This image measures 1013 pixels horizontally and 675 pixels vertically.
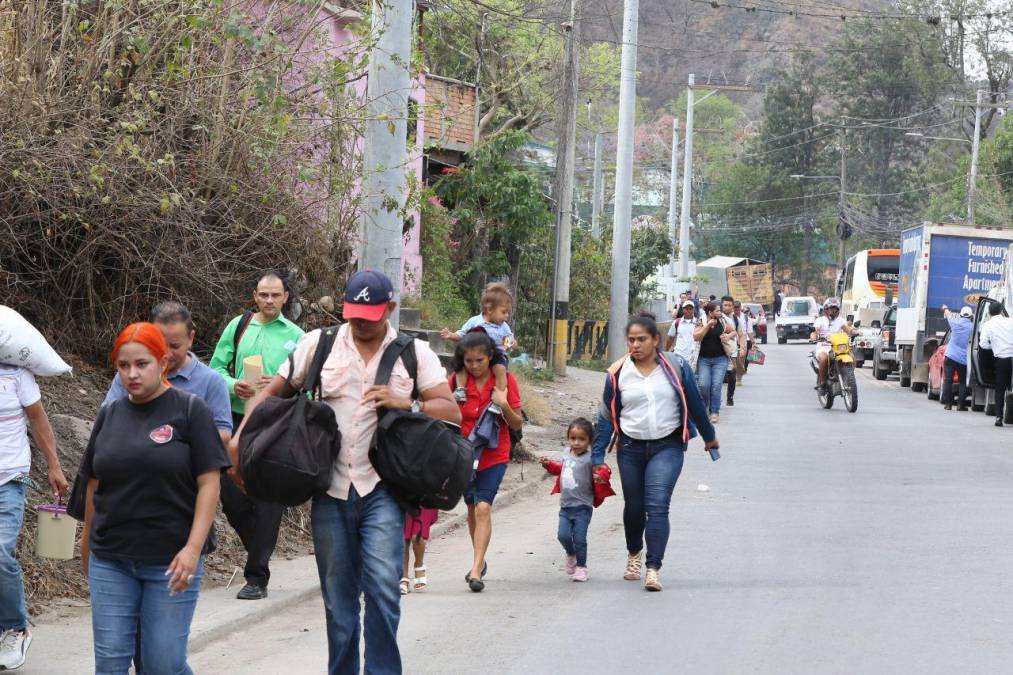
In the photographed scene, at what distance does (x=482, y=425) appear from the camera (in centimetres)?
889

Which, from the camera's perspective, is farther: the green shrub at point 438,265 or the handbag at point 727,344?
the green shrub at point 438,265

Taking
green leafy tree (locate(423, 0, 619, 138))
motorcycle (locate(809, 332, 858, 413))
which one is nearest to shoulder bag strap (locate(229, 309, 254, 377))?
motorcycle (locate(809, 332, 858, 413))

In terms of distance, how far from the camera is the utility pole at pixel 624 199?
28250 mm

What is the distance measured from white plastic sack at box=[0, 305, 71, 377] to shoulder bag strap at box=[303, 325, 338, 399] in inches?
59.2

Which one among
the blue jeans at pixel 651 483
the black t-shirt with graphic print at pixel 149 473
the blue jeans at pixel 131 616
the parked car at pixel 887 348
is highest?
the black t-shirt with graphic print at pixel 149 473

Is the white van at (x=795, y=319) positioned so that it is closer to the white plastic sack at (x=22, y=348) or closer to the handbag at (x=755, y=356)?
the handbag at (x=755, y=356)

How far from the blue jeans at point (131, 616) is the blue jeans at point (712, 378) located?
16550mm

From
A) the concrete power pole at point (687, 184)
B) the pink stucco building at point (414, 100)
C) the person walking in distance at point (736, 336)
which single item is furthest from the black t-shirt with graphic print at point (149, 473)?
the concrete power pole at point (687, 184)

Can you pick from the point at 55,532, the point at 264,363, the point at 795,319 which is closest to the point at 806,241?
the point at 795,319


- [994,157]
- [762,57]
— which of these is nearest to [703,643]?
[994,157]

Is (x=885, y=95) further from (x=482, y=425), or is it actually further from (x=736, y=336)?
(x=482, y=425)

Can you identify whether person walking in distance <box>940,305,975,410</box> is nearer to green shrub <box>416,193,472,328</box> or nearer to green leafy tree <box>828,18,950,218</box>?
green shrub <box>416,193,472,328</box>

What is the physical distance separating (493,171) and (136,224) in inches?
717

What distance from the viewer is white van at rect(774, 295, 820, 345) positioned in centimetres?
6575
